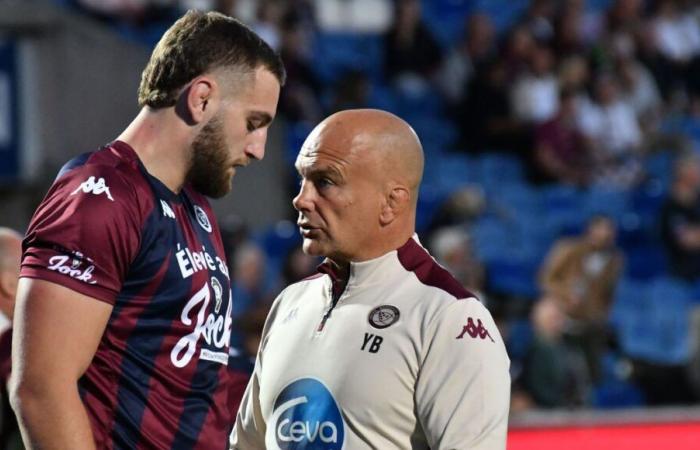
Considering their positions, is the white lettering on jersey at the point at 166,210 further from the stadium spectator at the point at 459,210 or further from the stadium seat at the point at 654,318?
the stadium seat at the point at 654,318

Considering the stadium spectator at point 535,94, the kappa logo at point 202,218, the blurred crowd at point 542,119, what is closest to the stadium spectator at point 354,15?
the blurred crowd at point 542,119

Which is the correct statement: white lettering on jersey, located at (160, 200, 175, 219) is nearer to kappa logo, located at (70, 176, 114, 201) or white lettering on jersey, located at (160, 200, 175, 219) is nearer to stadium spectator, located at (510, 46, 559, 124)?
kappa logo, located at (70, 176, 114, 201)

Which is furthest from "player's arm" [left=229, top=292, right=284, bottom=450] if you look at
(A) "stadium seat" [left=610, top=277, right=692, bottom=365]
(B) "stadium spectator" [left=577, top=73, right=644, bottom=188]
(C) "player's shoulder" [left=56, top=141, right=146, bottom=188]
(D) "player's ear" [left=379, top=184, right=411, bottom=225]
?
(B) "stadium spectator" [left=577, top=73, right=644, bottom=188]

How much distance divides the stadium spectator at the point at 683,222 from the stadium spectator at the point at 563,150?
3.60ft

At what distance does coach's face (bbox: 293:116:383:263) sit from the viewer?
9.54 feet

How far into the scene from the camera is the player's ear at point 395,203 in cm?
292

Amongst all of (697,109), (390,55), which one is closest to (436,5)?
(390,55)

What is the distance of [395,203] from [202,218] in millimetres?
517

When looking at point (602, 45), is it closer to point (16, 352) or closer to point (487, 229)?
point (487, 229)

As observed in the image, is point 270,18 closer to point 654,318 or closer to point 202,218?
point 654,318

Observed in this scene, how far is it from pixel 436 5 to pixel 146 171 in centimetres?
1137

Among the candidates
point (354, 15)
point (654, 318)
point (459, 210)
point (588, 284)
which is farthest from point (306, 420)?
point (354, 15)

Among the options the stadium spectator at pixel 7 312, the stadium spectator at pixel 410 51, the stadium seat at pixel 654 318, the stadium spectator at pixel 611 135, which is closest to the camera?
the stadium spectator at pixel 7 312

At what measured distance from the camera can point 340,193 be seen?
2924 mm
